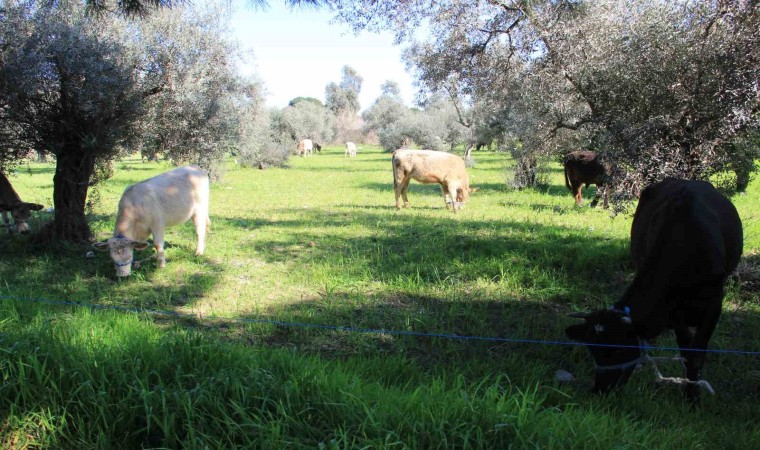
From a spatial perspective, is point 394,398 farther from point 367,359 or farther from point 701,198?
point 701,198

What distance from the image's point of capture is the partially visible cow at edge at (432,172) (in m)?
14.2

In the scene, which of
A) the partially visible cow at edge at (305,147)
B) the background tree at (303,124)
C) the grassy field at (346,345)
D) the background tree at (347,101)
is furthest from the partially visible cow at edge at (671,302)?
the background tree at (347,101)

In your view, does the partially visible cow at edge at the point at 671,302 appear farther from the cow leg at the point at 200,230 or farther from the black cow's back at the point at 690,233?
the cow leg at the point at 200,230

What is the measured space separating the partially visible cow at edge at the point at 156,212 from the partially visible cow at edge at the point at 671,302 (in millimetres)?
6139

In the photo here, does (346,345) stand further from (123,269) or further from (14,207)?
(14,207)

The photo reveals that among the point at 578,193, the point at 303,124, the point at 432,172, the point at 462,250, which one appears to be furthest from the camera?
the point at 303,124

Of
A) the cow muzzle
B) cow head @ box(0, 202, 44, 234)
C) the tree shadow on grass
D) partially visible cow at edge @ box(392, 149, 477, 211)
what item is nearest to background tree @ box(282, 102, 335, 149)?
partially visible cow at edge @ box(392, 149, 477, 211)

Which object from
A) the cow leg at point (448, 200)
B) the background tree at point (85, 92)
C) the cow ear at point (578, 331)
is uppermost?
the background tree at point (85, 92)

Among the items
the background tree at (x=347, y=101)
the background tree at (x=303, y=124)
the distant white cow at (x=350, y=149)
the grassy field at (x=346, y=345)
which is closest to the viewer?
the grassy field at (x=346, y=345)

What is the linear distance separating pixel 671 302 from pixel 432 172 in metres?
10.3

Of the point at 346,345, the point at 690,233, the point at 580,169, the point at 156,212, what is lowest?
the point at 346,345

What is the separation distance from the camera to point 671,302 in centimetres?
421

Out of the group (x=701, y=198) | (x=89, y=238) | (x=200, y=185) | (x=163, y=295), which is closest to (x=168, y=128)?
(x=200, y=185)

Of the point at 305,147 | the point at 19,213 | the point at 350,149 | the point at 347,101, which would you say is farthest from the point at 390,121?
the point at 19,213
